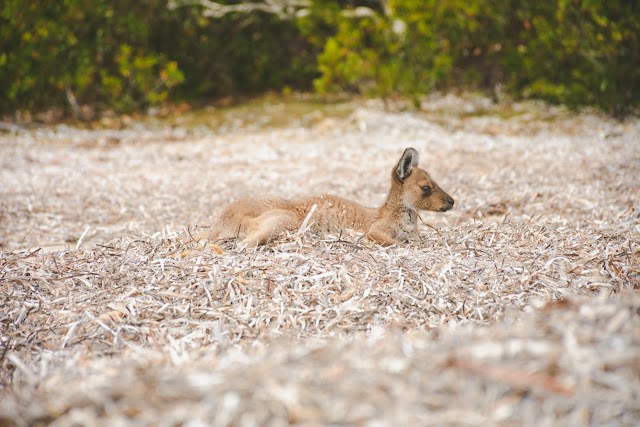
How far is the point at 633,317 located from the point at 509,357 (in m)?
0.59

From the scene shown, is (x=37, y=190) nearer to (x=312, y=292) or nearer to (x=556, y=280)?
Answer: (x=312, y=292)

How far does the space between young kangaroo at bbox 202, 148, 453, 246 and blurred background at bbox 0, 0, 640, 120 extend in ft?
25.7

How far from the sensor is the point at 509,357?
6.35ft

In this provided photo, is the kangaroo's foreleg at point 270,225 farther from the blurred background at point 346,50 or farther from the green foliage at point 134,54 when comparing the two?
the green foliage at point 134,54

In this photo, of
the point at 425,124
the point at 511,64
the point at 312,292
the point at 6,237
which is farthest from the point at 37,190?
the point at 511,64

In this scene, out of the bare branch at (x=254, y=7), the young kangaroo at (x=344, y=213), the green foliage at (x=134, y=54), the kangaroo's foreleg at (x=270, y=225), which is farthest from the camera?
the bare branch at (x=254, y=7)

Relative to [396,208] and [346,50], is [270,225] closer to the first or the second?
[396,208]

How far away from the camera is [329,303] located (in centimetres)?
361

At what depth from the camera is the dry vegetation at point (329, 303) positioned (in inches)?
73.0

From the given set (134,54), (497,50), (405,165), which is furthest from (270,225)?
(134,54)

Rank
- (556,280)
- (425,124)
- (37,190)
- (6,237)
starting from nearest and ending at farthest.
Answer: (556,280) < (6,237) < (37,190) < (425,124)

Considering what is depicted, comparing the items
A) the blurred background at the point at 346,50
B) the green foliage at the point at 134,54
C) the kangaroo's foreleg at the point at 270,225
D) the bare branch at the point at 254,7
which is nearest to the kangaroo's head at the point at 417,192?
the kangaroo's foreleg at the point at 270,225

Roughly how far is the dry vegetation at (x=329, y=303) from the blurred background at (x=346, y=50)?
11.8ft

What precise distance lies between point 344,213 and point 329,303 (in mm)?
1609
